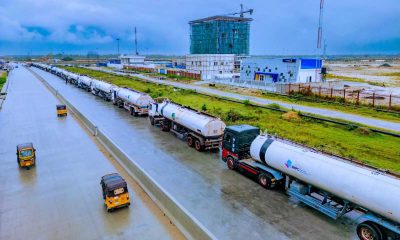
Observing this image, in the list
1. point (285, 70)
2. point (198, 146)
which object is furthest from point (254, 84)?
point (198, 146)

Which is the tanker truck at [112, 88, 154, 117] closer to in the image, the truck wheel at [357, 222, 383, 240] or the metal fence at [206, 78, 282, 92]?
the metal fence at [206, 78, 282, 92]

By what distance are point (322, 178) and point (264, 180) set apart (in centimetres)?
428

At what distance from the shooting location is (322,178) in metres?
14.6

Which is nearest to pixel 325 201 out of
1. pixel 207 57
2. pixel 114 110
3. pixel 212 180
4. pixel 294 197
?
A: pixel 294 197

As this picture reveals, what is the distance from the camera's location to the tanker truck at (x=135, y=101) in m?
38.9

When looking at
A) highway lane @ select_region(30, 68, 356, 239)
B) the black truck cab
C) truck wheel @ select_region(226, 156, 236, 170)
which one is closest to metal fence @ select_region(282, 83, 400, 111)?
the black truck cab

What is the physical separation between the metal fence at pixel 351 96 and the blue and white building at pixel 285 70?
36.3ft

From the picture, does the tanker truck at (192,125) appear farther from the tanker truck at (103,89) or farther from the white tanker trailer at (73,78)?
the white tanker trailer at (73,78)

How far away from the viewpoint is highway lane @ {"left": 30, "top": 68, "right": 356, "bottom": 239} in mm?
13906

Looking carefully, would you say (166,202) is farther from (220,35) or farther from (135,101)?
(220,35)

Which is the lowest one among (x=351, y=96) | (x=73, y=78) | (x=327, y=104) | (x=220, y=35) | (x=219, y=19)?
(x=327, y=104)

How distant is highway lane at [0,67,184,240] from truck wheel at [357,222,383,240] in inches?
318

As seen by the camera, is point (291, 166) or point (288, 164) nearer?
point (291, 166)

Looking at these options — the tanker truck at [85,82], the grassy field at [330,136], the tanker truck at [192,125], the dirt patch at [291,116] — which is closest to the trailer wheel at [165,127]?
the tanker truck at [192,125]
